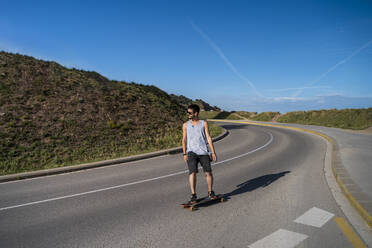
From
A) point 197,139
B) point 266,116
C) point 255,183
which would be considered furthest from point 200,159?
point 266,116

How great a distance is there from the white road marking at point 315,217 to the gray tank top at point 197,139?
6.79 ft

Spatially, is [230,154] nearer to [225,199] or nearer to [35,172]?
[225,199]

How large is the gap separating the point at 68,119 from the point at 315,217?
1311 cm

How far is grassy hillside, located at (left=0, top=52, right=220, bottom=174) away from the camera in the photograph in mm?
9734

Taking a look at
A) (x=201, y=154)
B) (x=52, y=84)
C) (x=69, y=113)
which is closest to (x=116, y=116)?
(x=69, y=113)

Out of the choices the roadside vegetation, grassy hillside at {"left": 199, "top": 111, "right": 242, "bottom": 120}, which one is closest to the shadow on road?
the roadside vegetation

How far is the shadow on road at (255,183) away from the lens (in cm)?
533

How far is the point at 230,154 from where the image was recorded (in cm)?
1012

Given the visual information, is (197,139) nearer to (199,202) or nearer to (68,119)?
(199,202)

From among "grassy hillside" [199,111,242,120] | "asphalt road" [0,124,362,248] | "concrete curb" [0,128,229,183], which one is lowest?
"asphalt road" [0,124,362,248]

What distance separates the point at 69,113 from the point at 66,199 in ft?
32.2

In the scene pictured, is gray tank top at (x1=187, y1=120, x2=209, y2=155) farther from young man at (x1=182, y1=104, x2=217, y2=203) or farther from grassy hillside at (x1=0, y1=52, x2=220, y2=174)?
grassy hillside at (x1=0, y1=52, x2=220, y2=174)

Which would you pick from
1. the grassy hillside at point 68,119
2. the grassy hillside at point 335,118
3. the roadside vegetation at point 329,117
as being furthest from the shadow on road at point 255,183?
the grassy hillside at point 335,118

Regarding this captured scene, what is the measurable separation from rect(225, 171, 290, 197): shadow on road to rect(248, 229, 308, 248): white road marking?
1821mm
